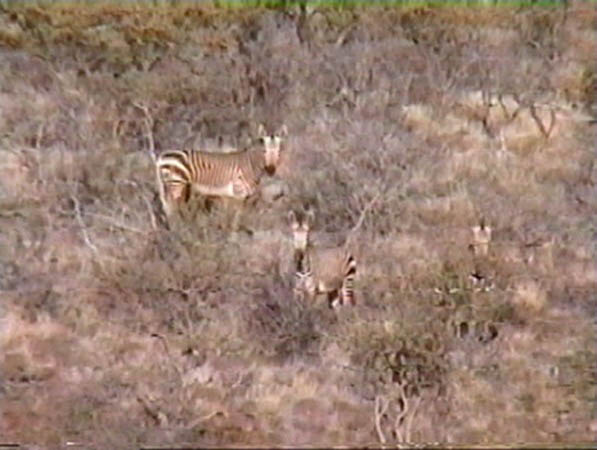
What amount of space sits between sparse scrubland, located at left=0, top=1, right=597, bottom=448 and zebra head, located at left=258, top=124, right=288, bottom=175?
1 cm

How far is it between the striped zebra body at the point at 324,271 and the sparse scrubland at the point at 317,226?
2 cm

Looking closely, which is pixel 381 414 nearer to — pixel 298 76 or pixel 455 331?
pixel 455 331

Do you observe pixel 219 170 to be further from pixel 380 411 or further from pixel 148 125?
pixel 380 411

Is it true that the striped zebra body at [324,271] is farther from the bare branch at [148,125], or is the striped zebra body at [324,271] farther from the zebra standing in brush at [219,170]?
the bare branch at [148,125]

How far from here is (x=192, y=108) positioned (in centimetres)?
151

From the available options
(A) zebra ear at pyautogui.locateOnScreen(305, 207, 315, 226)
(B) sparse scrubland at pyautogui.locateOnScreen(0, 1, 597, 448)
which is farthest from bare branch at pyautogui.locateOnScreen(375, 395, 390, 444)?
(A) zebra ear at pyautogui.locateOnScreen(305, 207, 315, 226)

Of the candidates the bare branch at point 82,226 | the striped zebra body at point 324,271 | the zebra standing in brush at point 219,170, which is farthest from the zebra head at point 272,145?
the bare branch at point 82,226

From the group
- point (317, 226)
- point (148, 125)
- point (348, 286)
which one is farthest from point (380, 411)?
point (148, 125)

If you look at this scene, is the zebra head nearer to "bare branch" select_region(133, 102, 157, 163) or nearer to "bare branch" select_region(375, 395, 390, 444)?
"bare branch" select_region(133, 102, 157, 163)

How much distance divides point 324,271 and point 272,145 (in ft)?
0.70

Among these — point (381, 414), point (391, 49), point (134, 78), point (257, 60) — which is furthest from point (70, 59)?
point (381, 414)

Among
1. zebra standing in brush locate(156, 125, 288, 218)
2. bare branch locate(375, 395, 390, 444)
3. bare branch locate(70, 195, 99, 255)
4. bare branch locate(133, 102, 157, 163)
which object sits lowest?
bare branch locate(375, 395, 390, 444)

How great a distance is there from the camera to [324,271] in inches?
56.9

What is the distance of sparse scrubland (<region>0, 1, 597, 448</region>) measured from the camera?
4.67ft
